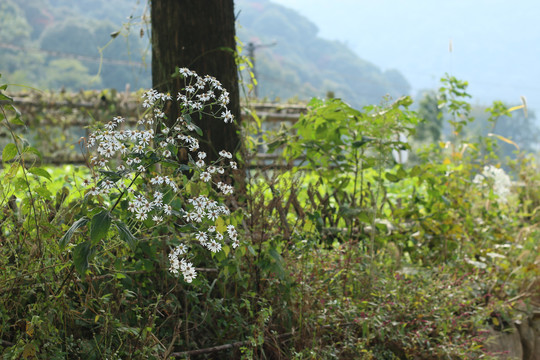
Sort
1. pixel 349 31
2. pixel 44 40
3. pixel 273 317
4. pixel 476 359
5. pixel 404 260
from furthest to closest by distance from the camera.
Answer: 1. pixel 349 31
2. pixel 44 40
3. pixel 404 260
4. pixel 476 359
5. pixel 273 317

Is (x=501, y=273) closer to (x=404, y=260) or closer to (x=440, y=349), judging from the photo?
(x=404, y=260)

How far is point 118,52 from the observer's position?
4300 centimetres

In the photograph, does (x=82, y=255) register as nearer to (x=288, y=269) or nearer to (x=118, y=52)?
(x=288, y=269)

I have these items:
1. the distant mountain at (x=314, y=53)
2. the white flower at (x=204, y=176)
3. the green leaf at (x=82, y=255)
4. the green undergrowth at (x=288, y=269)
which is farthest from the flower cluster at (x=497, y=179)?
the distant mountain at (x=314, y=53)

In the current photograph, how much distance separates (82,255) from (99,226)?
14 centimetres

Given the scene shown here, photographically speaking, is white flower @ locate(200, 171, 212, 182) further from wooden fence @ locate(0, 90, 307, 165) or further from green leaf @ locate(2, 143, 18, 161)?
wooden fence @ locate(0, 90, 307, 165)

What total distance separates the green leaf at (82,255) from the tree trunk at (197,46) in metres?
1.26

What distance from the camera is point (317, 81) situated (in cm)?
7062

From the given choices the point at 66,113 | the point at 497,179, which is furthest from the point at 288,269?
the point at 66,113

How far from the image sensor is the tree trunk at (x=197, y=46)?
2.75 meters

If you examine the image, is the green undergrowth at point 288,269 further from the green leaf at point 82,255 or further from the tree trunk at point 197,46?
the tree trunk at point 197,46

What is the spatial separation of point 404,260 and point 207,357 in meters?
1.73

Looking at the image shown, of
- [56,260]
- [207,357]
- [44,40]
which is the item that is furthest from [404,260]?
[44,40]

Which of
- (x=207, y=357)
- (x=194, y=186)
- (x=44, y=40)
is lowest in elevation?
(x=207, y=357)
